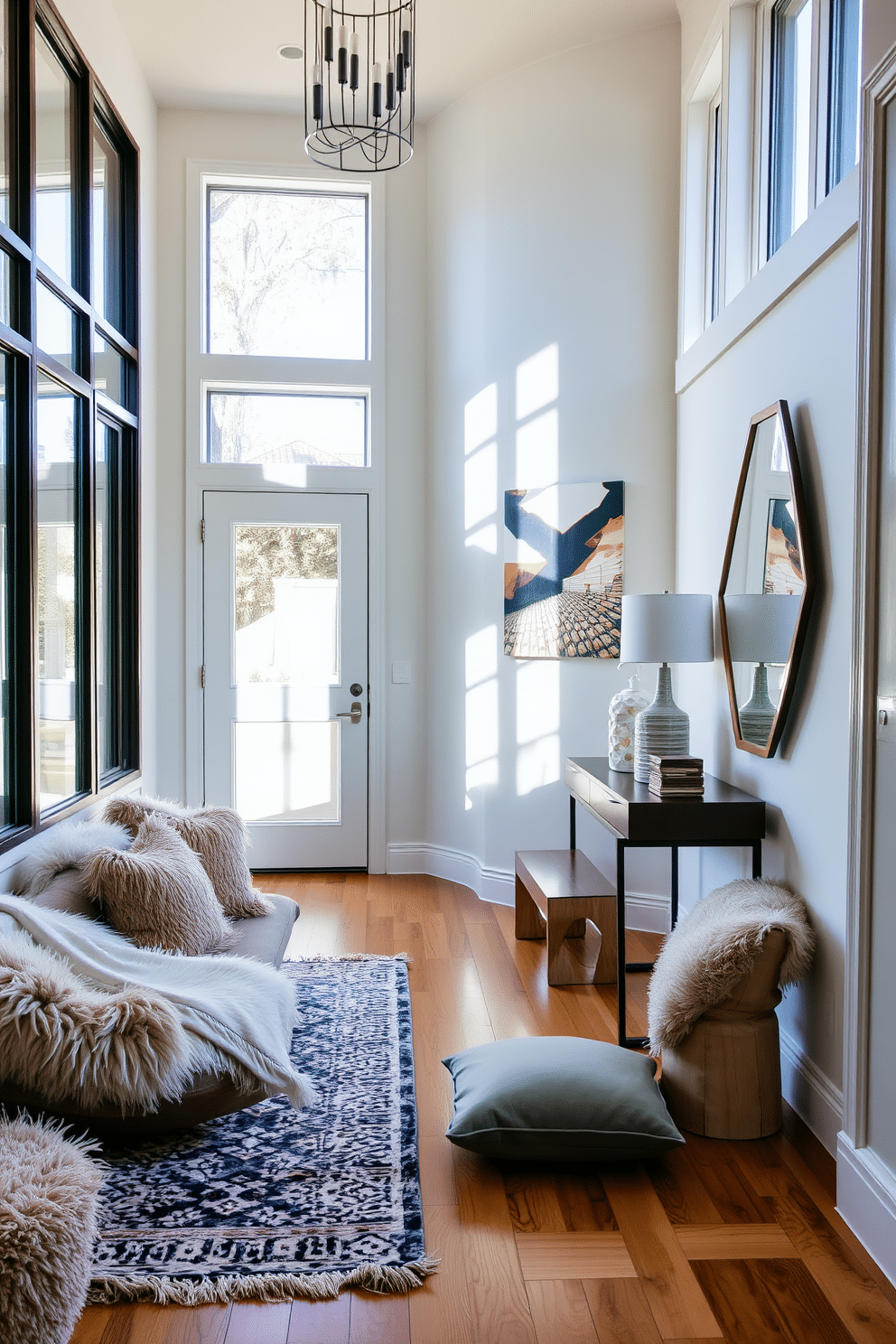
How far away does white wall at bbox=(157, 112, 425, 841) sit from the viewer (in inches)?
195

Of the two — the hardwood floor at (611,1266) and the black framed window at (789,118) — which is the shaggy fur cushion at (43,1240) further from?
the black framed window at (789,118)

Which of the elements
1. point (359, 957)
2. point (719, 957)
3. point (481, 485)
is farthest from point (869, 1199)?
point (481, 485)

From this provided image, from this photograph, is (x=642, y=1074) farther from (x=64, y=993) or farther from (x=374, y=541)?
(x=374, y=541)

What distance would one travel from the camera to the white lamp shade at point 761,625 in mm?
2744

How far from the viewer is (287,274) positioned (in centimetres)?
514

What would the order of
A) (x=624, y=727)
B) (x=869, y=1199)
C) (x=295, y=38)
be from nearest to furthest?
(x=869, y=1199)
(x=624, y=727)
(x=295, y=38)

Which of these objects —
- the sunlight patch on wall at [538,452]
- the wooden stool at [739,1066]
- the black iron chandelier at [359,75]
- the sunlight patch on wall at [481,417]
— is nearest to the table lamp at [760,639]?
the wooden stool at [739,1066]

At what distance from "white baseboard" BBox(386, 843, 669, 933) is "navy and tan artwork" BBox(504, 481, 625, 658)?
107cm

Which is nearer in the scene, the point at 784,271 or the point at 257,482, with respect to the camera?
the point at 784,271

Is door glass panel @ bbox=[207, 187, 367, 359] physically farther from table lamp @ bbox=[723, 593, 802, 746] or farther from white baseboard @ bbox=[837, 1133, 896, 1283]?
white baseboard @ bbox=[837, 1133, 896, 1283]

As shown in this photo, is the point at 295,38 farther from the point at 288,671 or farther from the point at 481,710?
the point at 481,710

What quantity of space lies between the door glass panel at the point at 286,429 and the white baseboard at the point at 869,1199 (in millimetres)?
3965

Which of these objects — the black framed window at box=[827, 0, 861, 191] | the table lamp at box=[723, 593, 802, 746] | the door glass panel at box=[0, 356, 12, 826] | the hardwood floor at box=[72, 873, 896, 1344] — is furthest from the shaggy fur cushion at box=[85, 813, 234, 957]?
the black framed window at box=[827, 0, 861, 191]

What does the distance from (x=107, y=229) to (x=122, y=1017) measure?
3.45 meters
